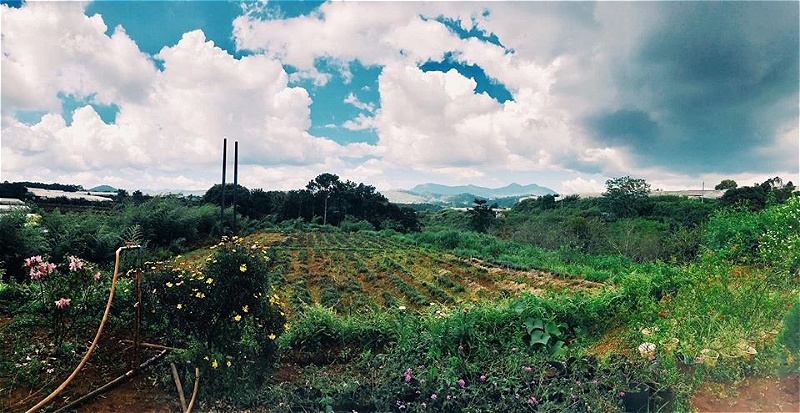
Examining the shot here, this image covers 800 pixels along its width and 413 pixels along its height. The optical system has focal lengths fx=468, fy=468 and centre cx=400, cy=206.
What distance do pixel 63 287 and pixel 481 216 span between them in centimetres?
2778

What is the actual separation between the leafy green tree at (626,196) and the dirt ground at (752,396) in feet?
86.4

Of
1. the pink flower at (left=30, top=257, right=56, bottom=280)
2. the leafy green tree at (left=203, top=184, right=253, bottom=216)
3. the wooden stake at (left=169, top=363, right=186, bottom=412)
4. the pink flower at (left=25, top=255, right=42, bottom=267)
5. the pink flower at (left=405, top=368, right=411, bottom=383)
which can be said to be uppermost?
the leafy green tree at (left=203, top=184, right=253, bottom=216)

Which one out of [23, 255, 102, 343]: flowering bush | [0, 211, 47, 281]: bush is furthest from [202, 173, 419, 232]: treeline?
[23, 255, 102, 343]: flowering bush

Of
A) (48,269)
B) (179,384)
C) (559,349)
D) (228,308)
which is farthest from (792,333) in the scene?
(48,269)

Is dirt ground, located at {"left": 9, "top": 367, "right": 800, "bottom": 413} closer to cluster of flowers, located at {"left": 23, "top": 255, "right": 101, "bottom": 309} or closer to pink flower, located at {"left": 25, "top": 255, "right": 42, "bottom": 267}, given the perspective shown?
cluster of flowers, located at {"left": 23, "top": 255, "right": 101, "bottom": 309}

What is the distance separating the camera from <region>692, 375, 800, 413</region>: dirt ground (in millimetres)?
3117

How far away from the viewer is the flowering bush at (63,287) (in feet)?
12.2

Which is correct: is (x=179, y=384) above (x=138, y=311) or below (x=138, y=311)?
below

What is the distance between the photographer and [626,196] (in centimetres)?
2816

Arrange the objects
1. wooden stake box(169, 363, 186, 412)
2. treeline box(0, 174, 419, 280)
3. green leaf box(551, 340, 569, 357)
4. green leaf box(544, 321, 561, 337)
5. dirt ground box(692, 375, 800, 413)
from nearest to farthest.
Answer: dirt ground box(692, 375, 800, 413) < wooden stake box(169, 363, 186, 412) < green leaf box(551, 340, 569, 357) < green leaf box(544, 321, 561, 337) < treeline box(0, 174, 419, 280)

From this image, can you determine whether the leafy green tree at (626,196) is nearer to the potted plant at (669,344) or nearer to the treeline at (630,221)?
the treeline at (630,221)

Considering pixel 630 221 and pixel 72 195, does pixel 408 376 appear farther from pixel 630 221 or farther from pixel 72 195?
pixel 630 221

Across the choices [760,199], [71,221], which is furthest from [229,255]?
[760,199]

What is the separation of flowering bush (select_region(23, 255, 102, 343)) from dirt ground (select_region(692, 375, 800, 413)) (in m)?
4.70
